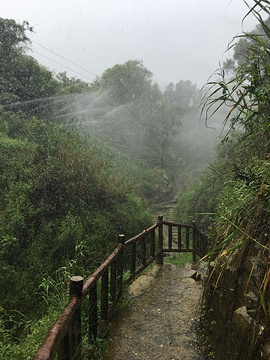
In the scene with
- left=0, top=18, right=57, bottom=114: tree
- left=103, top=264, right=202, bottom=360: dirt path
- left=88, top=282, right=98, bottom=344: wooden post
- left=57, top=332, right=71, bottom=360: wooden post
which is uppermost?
left=0, top=18, right=57, bottom=114: tree

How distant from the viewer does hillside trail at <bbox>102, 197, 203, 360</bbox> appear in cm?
303

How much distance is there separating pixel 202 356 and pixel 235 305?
873mm

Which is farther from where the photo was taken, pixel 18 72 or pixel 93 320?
pixel 18 72

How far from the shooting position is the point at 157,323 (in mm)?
3625

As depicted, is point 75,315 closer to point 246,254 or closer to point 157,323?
point 246,254

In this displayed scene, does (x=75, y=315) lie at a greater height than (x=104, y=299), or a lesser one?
greater

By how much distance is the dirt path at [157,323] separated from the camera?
303cm

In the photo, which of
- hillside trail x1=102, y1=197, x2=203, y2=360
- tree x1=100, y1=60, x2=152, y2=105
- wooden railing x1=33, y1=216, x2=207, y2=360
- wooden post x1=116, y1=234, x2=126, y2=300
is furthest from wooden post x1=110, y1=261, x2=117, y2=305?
tree x1=100, y1=60, x2=152, y2=105

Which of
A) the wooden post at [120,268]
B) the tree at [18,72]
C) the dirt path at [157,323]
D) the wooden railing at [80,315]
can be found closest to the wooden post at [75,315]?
the wooden railing at [80,315]

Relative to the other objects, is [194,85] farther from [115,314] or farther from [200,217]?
[115,314]

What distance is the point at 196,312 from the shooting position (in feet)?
12.8

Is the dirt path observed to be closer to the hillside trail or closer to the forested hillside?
the hillside trail

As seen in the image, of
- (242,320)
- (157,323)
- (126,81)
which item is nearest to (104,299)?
(157,323)

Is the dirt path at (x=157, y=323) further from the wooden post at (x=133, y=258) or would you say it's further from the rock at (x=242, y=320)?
the rock at (x=242, y=320)
